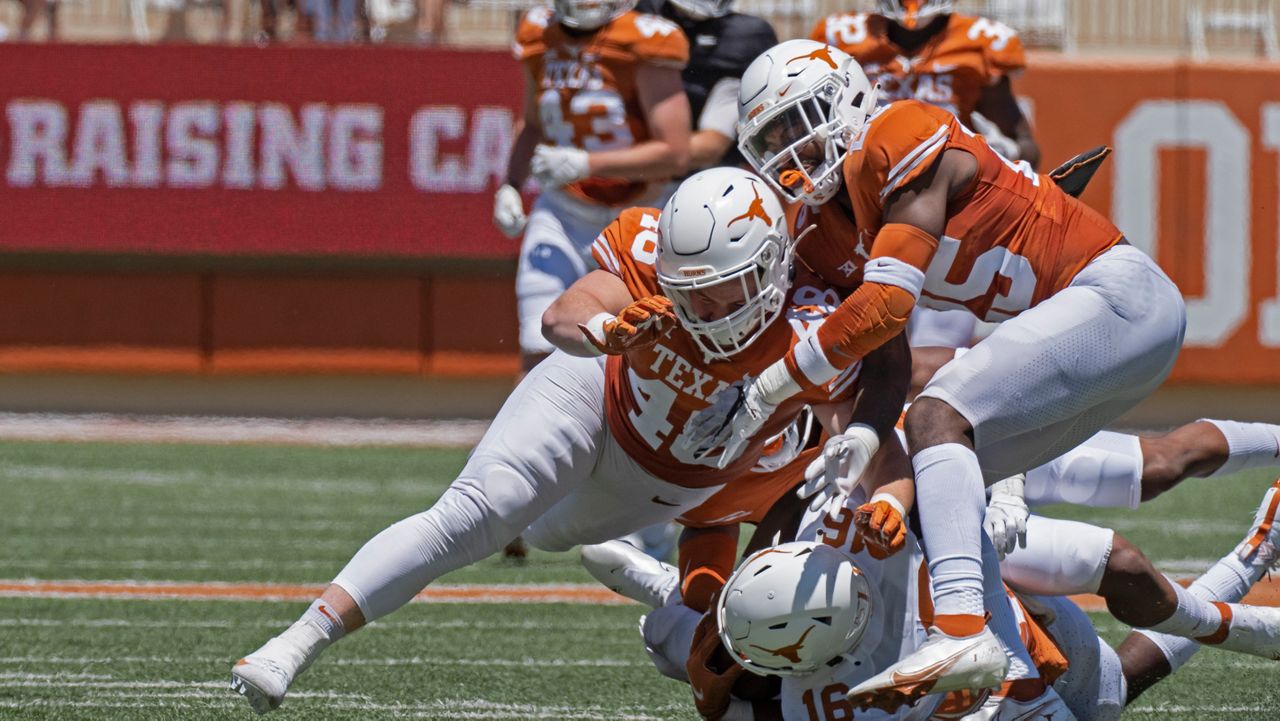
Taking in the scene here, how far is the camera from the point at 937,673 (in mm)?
3312

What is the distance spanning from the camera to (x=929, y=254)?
149 inches

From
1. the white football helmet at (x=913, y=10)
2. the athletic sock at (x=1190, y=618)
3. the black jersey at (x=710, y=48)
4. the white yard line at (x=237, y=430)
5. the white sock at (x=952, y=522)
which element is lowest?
the white yard line at (x=237, y=430)

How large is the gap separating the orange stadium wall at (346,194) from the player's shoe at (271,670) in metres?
7.24

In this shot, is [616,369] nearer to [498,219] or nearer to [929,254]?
[929,254]

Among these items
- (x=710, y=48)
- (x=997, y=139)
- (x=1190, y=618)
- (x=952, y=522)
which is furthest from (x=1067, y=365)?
(x=710, y=48)

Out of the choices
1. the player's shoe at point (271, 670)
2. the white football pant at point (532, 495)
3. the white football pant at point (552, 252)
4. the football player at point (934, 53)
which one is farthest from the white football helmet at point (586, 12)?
the player's shoe at point (271, 670)

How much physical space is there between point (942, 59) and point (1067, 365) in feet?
9.89

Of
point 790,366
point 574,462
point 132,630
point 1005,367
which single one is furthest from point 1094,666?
point 132,630

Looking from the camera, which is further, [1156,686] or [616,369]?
[1156,686]

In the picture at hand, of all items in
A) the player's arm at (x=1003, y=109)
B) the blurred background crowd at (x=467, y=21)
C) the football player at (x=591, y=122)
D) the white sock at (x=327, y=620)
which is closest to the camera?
the white sock at (x=327, y=620)

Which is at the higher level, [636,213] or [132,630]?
[636,213]

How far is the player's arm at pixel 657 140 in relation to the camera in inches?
246

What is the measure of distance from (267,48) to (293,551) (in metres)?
4.91

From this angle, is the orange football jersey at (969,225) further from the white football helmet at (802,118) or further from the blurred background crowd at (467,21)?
the blurred background crowd at (467,21)
